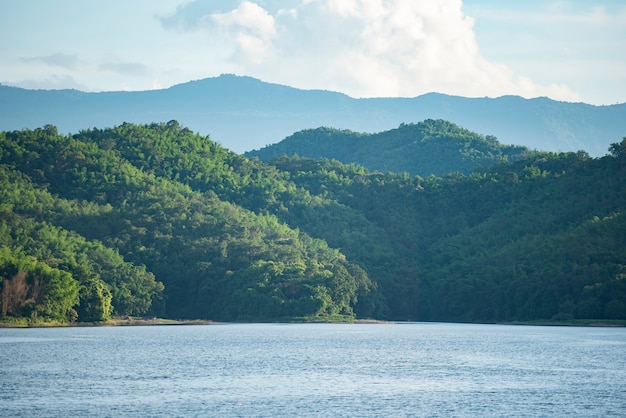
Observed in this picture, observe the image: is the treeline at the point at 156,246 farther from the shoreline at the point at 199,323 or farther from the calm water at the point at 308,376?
the calm water at the point at 308,376

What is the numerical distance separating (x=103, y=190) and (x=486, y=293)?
226ft

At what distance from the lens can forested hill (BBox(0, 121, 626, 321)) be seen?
141000 millimetres

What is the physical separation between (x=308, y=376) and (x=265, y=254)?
92576mm

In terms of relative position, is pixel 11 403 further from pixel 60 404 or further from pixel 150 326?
pixel 150 326

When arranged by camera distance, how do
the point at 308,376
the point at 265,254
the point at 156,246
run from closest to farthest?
the point at 308,376 → the point at 156,246 → the point at 265,254

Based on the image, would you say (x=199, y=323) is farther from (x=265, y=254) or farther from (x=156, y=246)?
(x=265, y=254)

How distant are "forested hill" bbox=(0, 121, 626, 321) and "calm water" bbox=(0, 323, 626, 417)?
74.1 ft

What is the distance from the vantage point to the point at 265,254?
166375 millimetres

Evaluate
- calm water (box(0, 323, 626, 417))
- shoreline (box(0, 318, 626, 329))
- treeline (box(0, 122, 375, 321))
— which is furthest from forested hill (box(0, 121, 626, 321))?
calm water (box(0, 323, 626, 417))

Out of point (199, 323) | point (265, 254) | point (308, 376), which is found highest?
point (265, 254)

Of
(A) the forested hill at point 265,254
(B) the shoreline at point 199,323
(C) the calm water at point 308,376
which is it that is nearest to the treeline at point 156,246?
(A) the forested hill at point 265,254

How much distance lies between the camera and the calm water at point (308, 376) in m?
58.1

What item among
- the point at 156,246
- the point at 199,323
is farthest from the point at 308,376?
the point at 156,246

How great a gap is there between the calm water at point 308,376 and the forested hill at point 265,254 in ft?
74.1
